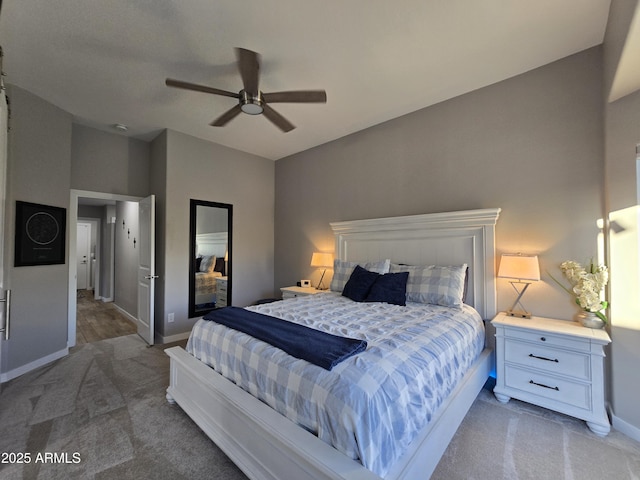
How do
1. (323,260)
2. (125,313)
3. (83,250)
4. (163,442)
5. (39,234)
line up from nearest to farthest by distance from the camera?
(163,442)
(39,234)
(323,260)
(125,313)
(83,250)

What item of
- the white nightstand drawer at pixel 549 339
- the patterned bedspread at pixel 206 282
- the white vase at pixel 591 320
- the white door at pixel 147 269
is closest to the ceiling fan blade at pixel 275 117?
the white door at pixel 147 269

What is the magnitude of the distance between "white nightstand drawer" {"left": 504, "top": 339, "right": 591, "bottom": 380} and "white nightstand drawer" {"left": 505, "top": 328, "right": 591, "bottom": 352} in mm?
41

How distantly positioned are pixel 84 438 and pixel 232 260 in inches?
112

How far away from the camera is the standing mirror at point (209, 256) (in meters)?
4.10

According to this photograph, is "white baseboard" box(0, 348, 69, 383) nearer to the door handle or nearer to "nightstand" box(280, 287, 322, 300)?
the door handle

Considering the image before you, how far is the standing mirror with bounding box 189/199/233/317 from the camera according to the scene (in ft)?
13.5

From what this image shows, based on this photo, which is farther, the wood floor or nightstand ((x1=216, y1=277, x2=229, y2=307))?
nightstand ((x1=216, y1=277, x2=229, y2=307))

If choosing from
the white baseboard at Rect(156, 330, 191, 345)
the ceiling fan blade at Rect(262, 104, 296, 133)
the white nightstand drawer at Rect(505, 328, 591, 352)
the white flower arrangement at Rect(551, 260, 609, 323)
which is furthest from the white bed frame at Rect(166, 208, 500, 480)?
the white baseboard at Rect(156, 330, 191, 345)

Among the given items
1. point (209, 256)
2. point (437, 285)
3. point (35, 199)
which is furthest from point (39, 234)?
point (437, 285)

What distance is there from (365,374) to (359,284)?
173 cm

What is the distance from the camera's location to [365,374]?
1290 millimetres

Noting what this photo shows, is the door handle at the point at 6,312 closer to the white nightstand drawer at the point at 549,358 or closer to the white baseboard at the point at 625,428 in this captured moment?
→ the white nightstand drawer at the point at 549,358

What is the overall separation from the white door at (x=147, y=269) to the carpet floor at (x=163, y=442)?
3.84 ft

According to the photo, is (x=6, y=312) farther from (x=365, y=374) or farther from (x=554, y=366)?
(x=554, y=366)
